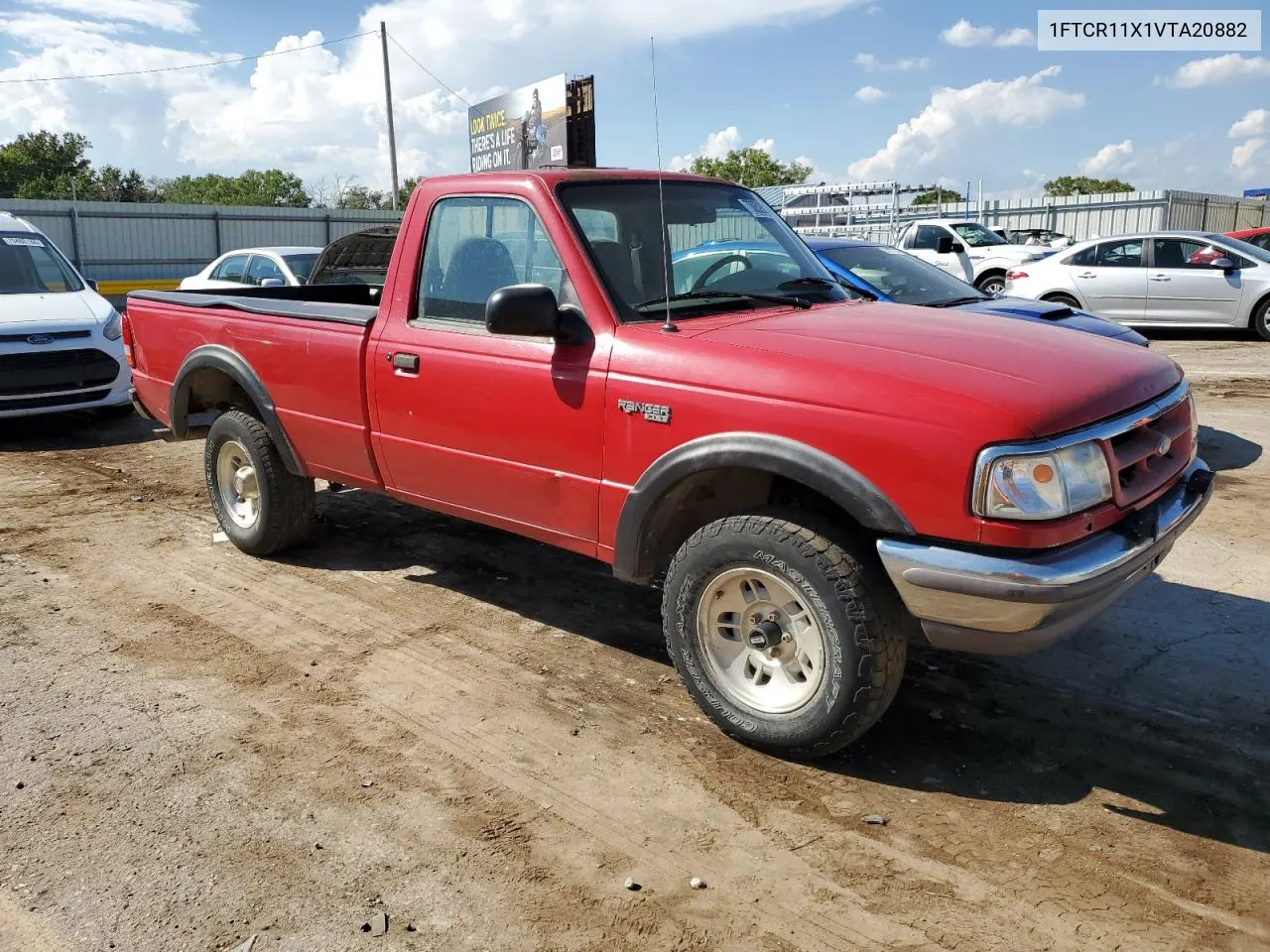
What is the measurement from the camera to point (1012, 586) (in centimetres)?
290

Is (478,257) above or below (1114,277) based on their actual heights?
above

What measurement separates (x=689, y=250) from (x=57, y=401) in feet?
23.7

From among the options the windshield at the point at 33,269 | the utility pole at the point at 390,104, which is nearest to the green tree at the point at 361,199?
the utility pole at the point at 390,104

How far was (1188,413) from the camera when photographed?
3801 mm

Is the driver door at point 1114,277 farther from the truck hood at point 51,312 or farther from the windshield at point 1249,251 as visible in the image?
the truck hood at point 51,312

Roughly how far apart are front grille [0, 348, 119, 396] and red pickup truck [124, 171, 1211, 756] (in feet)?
16.8

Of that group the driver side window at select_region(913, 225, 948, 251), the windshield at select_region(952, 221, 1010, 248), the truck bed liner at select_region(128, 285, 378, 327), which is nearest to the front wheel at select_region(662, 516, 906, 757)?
the truck bed liner at select_region(128, 285, 378, 327)

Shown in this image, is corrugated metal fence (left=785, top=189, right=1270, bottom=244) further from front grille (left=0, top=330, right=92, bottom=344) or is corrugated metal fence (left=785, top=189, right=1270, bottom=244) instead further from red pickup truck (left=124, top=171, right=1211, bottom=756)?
red pickup truck (left=124, top=171, right=1211, bottom=756)

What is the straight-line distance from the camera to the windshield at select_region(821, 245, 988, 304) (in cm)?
779

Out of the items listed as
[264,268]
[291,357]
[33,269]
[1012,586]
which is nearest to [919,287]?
[291,357]

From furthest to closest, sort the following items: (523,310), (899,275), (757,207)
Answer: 1. (899,275)
2. (757,207)
3. (523,310)

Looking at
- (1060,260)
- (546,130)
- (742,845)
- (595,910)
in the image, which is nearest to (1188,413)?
(742,845)

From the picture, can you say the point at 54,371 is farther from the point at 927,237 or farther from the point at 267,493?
the point at 927,237

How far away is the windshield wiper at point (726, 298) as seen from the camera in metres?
3.99
